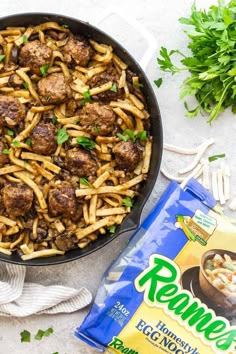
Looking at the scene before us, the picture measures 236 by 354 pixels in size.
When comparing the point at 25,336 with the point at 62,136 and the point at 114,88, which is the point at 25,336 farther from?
the point at 114,88

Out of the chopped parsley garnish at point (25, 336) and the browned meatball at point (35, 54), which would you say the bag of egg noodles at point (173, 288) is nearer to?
the chopped parsley garnish at point (25, 336)

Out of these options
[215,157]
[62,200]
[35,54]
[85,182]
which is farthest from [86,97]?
[215,157]

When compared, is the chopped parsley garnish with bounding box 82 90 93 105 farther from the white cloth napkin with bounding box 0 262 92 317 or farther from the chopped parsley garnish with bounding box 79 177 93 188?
the white cloth napkin with bounding box 0 262 92 317

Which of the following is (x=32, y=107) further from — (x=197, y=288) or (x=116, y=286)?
(x=197, y=288)

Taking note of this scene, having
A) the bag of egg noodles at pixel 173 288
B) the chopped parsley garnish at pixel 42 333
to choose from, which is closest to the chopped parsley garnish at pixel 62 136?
the bag of egg noodles at pixel 173 288

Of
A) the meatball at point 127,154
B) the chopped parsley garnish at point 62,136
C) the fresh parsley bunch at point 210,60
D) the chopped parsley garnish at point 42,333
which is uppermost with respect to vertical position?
the fresh parsley bunch at point 210,60

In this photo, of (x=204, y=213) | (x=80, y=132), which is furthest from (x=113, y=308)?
(x=80, y=132)
